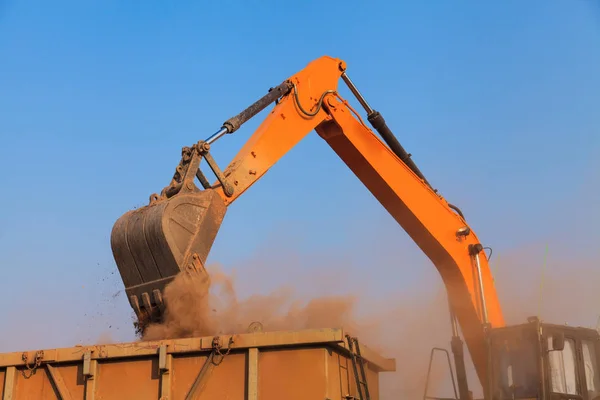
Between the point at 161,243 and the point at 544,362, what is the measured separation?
14.6ft

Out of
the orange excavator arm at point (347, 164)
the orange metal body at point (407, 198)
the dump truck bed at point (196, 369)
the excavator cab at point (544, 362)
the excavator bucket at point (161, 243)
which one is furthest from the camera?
the orange metal body at point (407, 198)

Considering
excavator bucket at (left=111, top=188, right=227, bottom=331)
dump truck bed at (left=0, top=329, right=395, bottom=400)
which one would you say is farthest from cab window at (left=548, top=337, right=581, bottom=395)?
excavator bucket at (left=111, top=188, right=227, bottom=331)

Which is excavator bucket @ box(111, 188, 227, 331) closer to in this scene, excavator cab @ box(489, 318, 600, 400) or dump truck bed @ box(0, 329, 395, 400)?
dump truck bed @ box(0, 329, 395, 400)

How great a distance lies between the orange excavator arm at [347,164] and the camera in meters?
8.22

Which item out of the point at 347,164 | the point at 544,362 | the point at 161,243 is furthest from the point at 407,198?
the point at 161,243

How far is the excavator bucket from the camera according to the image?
8.06m

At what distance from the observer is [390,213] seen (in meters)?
11.1

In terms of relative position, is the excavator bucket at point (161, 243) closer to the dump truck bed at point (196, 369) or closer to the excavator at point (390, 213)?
the excavator at point (390, 213)

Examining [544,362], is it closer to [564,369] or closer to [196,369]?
[564,369]

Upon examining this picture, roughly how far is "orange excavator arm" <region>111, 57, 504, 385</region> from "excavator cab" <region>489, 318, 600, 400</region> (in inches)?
47.4

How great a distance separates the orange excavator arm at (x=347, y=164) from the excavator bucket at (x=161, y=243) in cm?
1

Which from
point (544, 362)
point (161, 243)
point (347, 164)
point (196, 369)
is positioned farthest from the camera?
point (347, 164)

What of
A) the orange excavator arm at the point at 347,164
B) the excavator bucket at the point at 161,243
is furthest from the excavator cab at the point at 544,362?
the excavator bucket at the point at 161,243

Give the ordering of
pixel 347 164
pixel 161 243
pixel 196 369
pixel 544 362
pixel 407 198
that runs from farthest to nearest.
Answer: pixel 347 164 → pixel 407 198 → pixel 544 362 → pixel 161 243 → pixel 196 369
